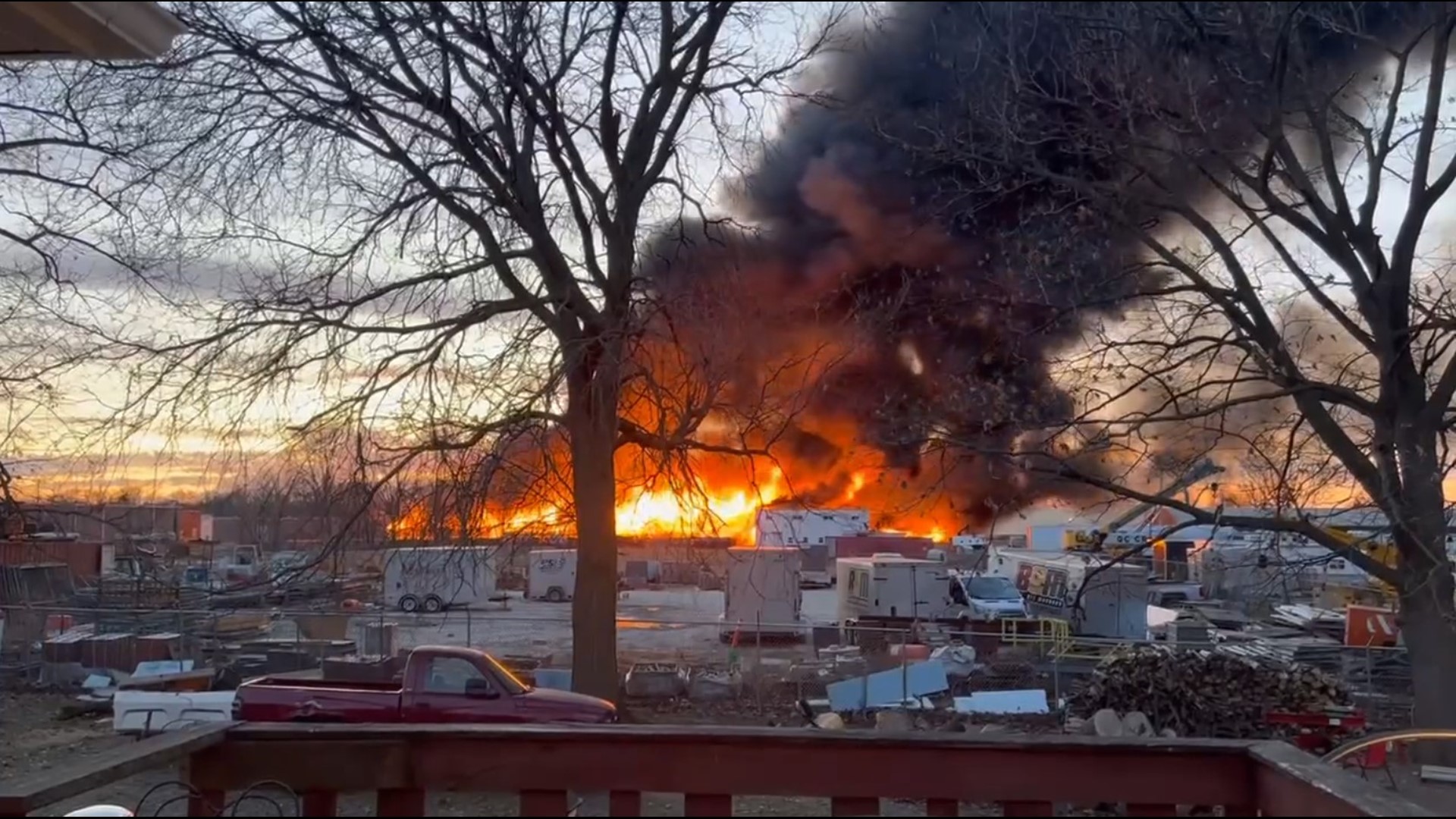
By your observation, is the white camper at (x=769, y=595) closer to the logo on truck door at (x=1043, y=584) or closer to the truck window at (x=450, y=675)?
the logo on truck door at (x=1043, y=584)

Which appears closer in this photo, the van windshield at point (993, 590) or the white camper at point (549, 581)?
the van windshield at point (993, 590)

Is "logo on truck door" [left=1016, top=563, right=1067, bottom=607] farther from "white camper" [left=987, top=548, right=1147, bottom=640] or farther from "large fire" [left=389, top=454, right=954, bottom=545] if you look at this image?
"large fire" [left=389, top=454, right=954, bottom=545]

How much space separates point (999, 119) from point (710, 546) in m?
6.30

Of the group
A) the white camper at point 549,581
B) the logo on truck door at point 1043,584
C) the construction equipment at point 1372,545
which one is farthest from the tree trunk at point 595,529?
the white camper at point 549,581

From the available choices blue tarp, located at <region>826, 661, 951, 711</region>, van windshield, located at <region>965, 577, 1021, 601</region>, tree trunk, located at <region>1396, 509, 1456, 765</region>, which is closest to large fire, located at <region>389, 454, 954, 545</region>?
blue tarp, located at <region>826, 661, 951, 711</region>

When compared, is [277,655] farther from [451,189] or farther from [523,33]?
[523,33]

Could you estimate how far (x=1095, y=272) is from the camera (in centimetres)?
1127

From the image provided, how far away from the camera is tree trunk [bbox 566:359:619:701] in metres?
12.2

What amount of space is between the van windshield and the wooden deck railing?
2536 cm

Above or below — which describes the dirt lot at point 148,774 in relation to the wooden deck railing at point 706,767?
below

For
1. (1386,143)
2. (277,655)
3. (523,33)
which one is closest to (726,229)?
(523,33)

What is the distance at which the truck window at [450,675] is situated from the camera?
12.9 m

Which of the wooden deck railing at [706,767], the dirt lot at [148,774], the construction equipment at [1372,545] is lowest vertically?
the dirt lot at [148,774]

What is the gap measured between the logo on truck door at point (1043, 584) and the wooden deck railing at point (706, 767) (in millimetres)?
24901
